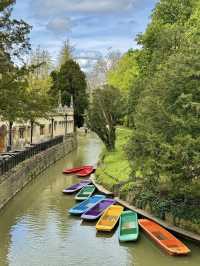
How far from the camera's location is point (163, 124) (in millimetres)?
23062

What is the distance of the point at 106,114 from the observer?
5097 centimetres

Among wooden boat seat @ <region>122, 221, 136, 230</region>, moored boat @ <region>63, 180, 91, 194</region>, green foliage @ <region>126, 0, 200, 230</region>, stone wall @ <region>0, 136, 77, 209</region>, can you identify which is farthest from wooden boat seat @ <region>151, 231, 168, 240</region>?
moored boat @ <region>63, 180, 91, 194</region>

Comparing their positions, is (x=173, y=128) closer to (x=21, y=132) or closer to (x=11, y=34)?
(x=11, y=34)

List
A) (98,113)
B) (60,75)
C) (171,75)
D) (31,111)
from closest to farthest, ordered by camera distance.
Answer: (171,75)
(31,111)
(98,113)
(60,75)

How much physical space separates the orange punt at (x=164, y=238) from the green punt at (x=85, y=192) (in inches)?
302

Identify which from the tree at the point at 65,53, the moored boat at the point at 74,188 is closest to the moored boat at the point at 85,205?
the moored boat at the point at 74,188

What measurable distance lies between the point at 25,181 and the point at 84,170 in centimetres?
786

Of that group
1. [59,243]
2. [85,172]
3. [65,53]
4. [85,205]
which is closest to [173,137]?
[59,243]

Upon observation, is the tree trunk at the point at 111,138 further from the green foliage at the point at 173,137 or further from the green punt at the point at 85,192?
the green foliage at the point at 173,137

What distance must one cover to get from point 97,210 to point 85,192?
5.63 metres

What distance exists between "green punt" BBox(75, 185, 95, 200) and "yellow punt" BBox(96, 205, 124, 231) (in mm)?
4491

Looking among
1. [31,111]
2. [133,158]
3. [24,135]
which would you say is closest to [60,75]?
[24,135]

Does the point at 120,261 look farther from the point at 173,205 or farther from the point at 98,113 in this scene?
the point at 98,113

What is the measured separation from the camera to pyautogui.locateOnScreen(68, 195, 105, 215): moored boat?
2839cm
